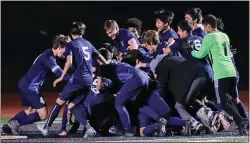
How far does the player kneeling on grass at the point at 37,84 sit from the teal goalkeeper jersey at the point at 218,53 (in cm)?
185

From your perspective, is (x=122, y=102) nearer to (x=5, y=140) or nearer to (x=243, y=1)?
(x=5, y=140)

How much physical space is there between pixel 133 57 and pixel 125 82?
627 mm

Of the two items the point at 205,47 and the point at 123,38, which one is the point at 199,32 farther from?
the point at 123,38

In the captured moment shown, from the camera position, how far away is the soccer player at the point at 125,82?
27.8 feet

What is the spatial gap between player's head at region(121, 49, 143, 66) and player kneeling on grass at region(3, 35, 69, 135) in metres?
0.86

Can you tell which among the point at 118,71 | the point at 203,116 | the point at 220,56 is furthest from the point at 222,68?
the point at 118,71

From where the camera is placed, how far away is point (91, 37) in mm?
17359

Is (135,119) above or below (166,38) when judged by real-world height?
below

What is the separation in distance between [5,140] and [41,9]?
1021 centimetres

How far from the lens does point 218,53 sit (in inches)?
329


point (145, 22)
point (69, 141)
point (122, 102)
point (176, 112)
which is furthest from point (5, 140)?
point (145, 22)

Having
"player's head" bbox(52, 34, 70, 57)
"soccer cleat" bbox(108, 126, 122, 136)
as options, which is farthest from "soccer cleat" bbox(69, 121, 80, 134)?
"player's head" bbox(52, 34, 70, 57)

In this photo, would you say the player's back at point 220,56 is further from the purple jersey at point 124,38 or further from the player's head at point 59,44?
the player's head at point 59,44

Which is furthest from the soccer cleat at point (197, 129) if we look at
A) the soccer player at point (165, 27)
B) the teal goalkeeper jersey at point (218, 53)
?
the soccer player at point (165, 27)
